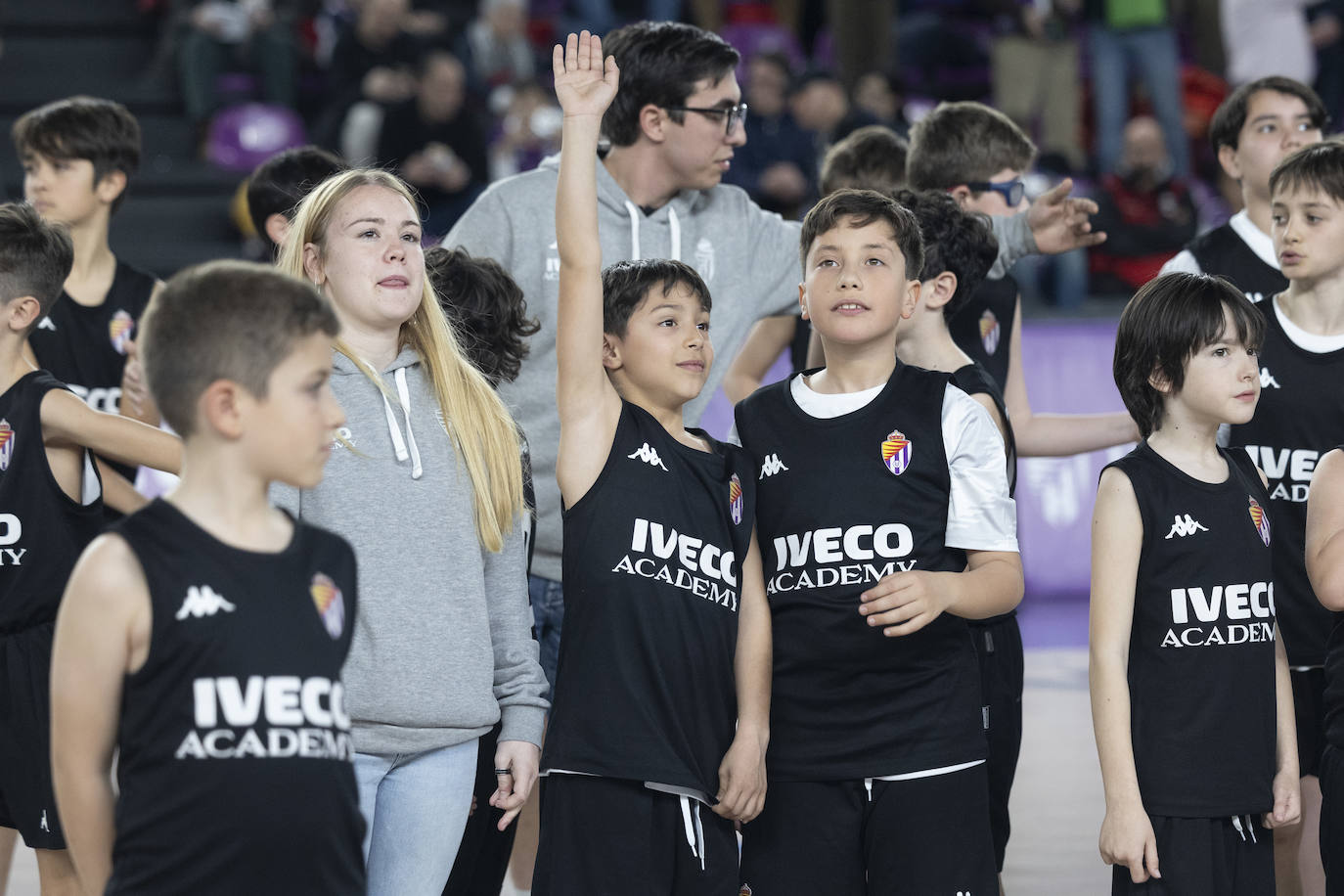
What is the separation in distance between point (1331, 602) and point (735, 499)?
120cm

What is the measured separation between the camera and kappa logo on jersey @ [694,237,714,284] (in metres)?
4.13

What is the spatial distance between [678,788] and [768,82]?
27.2 ft

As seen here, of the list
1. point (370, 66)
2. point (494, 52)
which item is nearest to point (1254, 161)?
point (370, 66)

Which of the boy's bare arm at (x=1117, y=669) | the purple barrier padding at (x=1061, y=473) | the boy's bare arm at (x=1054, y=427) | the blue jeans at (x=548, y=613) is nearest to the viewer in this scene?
the boy's bare arm at (x=1117, y=669)

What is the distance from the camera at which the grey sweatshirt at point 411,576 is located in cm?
277

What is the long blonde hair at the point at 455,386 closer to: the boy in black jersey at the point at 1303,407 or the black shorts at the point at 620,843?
the black shorts at the point at 620,843

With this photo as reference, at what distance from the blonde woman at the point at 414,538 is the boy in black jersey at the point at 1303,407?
187 centimetres

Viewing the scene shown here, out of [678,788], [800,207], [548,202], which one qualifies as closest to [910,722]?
[678,788]

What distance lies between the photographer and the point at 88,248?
4656mm

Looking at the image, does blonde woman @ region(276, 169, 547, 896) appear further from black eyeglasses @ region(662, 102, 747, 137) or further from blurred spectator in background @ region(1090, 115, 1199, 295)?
blurred spectator in background @ region(1090, 115, 1199, 295)

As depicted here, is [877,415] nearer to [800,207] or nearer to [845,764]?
[845,764]

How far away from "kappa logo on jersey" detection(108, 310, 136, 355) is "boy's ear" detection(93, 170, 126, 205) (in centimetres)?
44

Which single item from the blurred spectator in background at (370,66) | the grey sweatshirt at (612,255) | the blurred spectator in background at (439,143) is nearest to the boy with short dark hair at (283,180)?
the grey sweatshirt at (612,255)

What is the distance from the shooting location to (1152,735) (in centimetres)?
309
